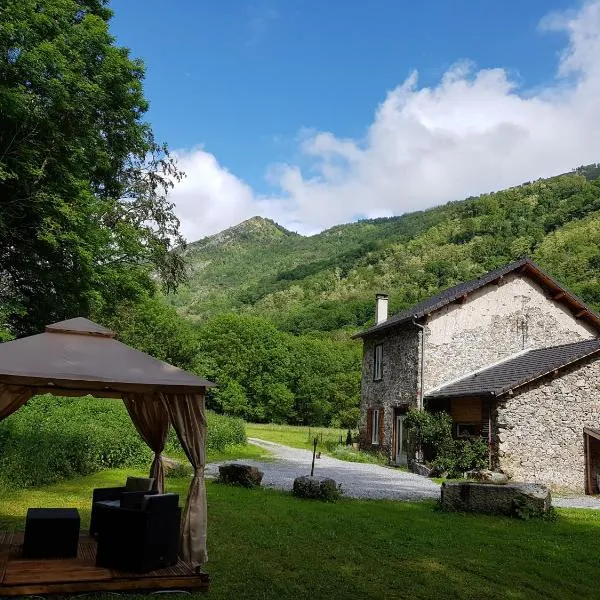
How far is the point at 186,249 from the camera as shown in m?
25.0

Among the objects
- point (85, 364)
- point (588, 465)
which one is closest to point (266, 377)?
point (588, 465)

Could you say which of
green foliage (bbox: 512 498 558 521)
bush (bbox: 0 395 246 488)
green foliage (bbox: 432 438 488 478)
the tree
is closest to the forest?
the tree

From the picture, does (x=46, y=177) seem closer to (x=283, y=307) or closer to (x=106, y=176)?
(x=106, y=176)

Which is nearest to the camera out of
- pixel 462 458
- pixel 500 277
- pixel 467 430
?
pixel 462 458

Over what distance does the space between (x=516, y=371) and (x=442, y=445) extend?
11.2 feet

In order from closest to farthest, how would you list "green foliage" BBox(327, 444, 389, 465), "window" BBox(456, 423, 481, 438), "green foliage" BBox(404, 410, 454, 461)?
"window" BBox(456, 423, 481, 438) < "green foliage" BBox(404, 410, 454, 461) < "green foliage" BBox(327, 444, 389, 465)

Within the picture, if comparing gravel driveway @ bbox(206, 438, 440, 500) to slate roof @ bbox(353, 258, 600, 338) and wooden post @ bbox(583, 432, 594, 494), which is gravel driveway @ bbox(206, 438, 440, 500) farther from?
slate roof @ bbox(353, 258, 600, 338)

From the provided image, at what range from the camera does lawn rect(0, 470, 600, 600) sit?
21.5ft

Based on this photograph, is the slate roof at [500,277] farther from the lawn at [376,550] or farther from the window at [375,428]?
the lawn at [376,550]

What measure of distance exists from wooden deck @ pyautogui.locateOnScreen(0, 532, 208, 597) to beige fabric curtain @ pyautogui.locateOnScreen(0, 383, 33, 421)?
1854 mm

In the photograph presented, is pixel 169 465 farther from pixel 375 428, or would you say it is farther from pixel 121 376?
pixel 375 428

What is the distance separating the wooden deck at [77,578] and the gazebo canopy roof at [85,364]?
198cm

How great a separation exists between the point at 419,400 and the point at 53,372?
53.8ft

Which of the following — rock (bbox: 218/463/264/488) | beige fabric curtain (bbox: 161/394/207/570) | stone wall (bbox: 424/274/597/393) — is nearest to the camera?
beige fabric curtain (bbox: 161/394/207/570)
